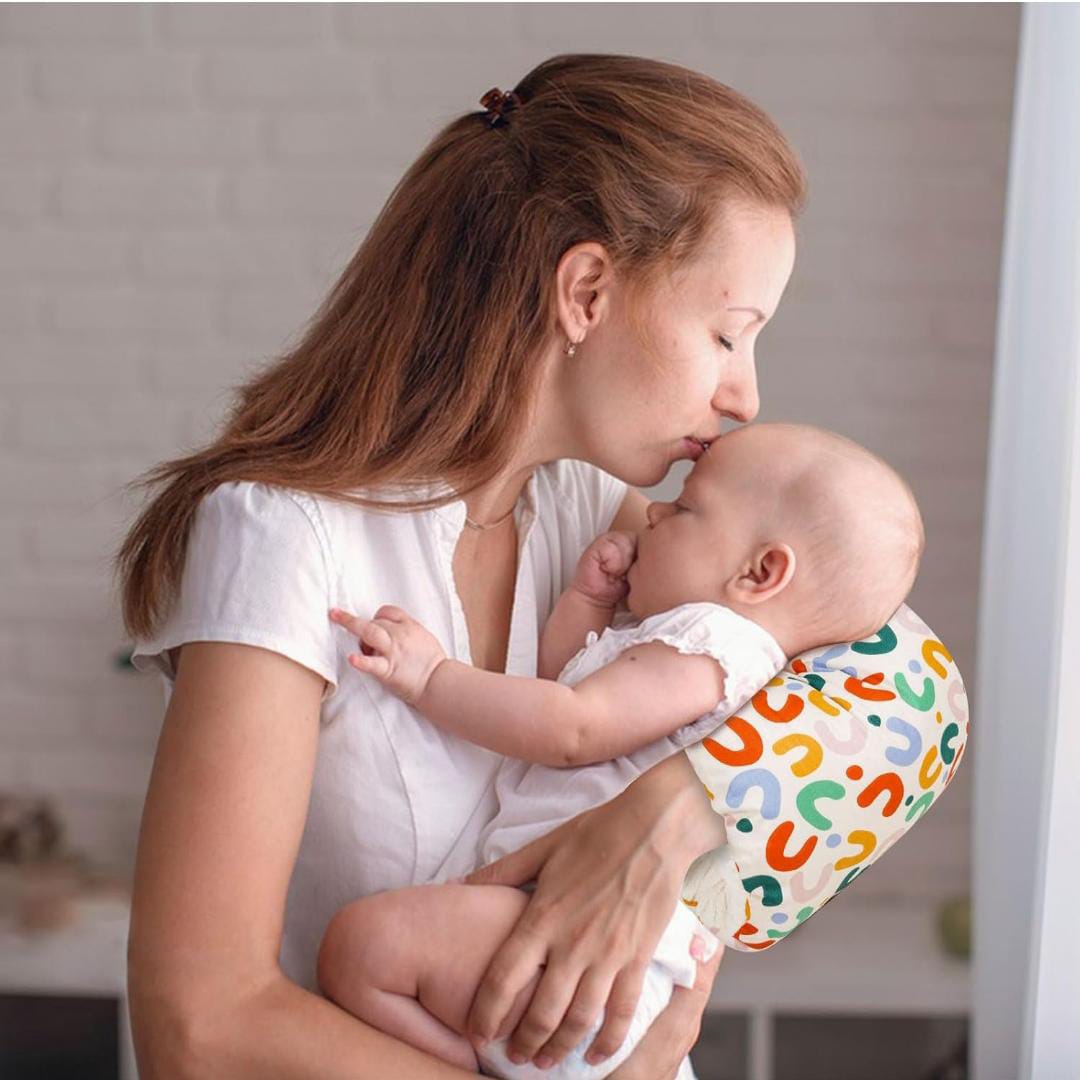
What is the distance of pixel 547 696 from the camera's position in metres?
1.36

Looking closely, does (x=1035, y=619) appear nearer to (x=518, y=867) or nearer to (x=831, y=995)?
(x=518, y=867)

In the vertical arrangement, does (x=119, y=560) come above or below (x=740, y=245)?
below

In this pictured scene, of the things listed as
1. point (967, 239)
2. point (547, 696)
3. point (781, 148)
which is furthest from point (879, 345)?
point (547, 696)

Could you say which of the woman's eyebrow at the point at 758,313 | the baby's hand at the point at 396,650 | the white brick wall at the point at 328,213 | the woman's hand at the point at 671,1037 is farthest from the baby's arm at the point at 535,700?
the white brick wall at the point at 328,213

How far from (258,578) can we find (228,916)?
0.27m

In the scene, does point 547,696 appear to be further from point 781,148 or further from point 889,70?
point 889,70

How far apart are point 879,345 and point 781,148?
6.43 ft

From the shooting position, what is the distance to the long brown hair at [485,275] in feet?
4.58

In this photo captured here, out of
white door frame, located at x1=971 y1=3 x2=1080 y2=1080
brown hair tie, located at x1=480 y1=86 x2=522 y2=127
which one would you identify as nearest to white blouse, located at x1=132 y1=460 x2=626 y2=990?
brown hair tie, located at x1=480 y1=86 x2=522 y2=127

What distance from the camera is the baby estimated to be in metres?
1.27

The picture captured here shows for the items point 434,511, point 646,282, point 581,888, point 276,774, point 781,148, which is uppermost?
point 781,148

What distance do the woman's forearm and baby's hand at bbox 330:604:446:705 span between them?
0.26 metres

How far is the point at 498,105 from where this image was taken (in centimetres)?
148

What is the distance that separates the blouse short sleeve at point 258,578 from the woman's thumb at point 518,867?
0.21m
